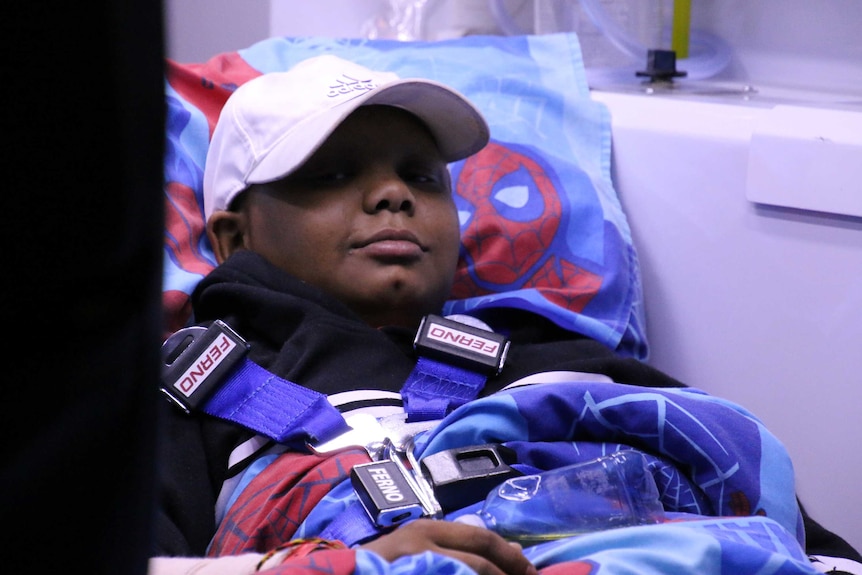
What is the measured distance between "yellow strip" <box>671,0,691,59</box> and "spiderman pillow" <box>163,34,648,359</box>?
0.68ft

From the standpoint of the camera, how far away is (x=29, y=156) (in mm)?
218

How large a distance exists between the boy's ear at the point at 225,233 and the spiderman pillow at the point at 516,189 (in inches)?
0.8

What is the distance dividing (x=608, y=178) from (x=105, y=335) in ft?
3.36

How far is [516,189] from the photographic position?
1185 mm

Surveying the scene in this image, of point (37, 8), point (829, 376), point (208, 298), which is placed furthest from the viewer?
point (829, 376)

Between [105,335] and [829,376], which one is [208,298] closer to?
[829,376]

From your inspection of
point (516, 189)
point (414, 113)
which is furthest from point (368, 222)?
point (516, 189)

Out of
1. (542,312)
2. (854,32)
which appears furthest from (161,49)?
(854,32)

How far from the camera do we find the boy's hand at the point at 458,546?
0.53 m

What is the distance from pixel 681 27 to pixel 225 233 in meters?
0.77

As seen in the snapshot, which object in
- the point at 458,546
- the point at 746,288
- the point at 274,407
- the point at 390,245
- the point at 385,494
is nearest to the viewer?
the point at 458,546

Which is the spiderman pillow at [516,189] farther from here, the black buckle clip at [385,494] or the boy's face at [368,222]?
the black buckle clip at [385,494]

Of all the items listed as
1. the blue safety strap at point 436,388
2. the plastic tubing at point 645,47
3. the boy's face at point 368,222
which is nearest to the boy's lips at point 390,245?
the boy's face at point 368,222

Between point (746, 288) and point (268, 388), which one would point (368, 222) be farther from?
point (746, 288)
